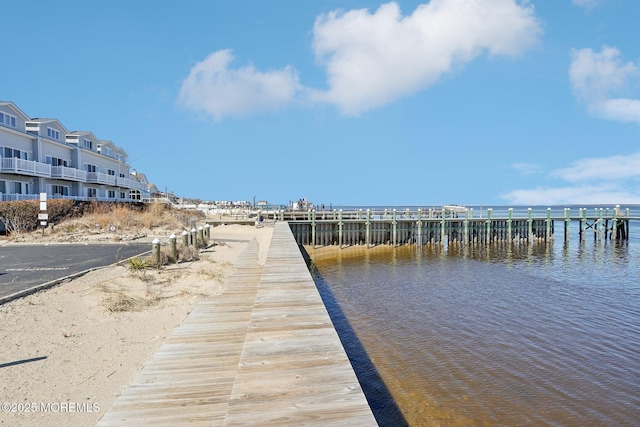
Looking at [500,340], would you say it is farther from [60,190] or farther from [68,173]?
[60,190]

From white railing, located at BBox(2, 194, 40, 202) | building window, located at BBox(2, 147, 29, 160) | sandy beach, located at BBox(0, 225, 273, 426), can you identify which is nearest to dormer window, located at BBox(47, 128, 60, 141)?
building window, located at BBox(2, 147, 29, 160)

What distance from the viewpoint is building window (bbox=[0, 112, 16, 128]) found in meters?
29.7

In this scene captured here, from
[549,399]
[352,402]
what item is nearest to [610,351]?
[549,399]

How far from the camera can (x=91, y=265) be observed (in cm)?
1450

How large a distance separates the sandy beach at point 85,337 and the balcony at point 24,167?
23.1 metres

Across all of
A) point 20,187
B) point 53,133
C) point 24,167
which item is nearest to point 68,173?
point 20,187

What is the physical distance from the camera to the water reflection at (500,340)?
22.5ft

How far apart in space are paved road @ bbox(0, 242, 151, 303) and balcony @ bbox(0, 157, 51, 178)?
40.2 feet

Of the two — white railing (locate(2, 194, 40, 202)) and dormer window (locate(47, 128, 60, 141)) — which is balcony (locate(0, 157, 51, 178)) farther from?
dormer window (locate(47, 128, 60, 141))

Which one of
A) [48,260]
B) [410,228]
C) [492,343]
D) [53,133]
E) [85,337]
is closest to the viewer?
[85,337]

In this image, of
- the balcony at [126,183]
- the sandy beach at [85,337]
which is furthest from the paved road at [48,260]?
the balcony at [126,183]

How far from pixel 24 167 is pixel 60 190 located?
7.25 m

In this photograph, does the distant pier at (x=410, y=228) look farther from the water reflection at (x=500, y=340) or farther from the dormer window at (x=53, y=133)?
the dormer window at (x=53, y=133)

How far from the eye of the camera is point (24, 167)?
30.0 metres
